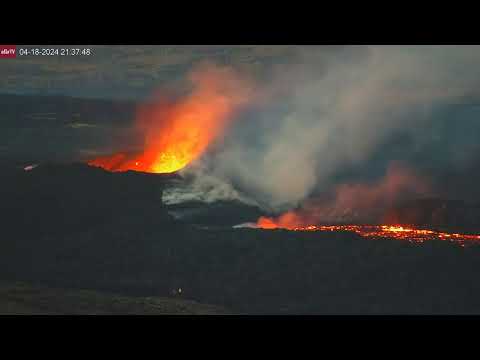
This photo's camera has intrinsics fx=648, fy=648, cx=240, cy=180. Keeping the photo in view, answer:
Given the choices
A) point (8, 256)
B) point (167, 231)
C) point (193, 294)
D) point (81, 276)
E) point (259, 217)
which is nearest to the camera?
point (193, 294)

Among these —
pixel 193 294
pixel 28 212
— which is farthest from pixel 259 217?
pixel 28 212

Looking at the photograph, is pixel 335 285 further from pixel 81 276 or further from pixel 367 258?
pixel 81 276

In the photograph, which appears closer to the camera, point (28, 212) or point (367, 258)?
point (367, 258)

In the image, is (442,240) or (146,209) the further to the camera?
(146,209)

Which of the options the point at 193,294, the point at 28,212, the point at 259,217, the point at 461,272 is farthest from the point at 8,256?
the point at 461,272

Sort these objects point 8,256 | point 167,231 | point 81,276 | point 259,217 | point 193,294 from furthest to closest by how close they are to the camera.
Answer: point 259,217 → point 167,231 → point 8,256 → point 81,276 → point 193,294

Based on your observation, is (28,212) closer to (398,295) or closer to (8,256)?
(8,256)

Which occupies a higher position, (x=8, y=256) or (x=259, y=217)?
(x=259, y=217)

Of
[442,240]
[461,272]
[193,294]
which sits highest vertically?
[442,240]

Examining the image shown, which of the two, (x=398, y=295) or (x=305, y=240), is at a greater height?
(x=305, y=240)
